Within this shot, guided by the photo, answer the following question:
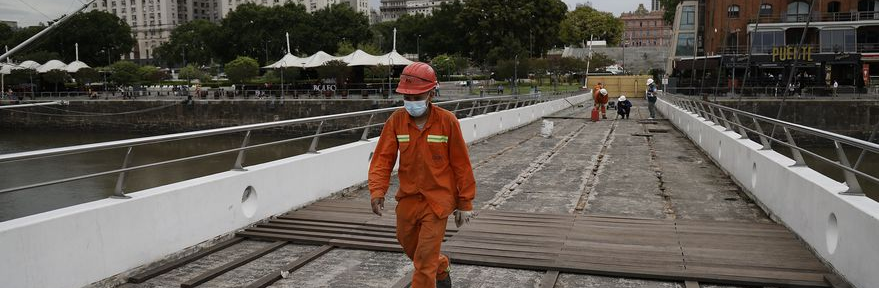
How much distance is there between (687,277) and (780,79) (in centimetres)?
5570

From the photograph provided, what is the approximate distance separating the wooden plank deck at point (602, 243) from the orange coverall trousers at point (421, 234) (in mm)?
1816

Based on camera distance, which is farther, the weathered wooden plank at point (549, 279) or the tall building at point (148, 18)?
the tall building at point (148, 18)

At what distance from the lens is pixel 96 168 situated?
37844 mm

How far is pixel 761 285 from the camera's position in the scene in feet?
18.6

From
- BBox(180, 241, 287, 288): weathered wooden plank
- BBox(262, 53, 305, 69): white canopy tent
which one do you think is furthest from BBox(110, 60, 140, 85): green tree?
BBox(180, 241, 287, 288): weathered wooden plank

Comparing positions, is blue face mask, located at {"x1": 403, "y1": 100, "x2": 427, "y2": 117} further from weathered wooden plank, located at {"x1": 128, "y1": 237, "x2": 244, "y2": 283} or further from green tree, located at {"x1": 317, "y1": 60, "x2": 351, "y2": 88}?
green tree, located at {"x1": 317, "y1": 60, "x2": 351, "y2": 88}

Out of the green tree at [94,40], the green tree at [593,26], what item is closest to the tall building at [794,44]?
the green tree at [593,26]

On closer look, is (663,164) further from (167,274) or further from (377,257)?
(167,274)

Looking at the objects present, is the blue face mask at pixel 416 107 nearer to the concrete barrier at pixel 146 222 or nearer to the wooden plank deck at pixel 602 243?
the wooden plank deck at pixel 602 243

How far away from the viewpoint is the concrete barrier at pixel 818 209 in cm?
518

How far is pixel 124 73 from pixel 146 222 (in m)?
72.3

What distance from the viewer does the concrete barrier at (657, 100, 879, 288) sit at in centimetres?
518

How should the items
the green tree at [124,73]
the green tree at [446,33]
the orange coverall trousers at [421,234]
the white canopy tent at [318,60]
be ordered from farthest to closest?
the green tree at [446,33]
the green tree at [124,73]
the white canopy tent at [318,60]
the orange coverall trousers at [421,234]

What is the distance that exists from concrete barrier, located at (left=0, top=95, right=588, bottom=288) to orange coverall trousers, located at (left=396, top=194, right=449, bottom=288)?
2.65 meters
